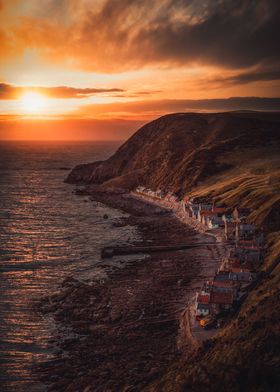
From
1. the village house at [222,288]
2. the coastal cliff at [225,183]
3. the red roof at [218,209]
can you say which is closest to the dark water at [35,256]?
the coastal cliff at [225,183]

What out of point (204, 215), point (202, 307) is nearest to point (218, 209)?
point (204, 215)

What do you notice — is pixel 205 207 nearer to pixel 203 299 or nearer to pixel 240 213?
pixel 240 213

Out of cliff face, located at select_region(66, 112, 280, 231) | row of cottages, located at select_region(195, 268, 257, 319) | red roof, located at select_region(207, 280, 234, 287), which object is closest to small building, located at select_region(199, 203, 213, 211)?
cliff face, located at select_region(66, 112, 280, 231)

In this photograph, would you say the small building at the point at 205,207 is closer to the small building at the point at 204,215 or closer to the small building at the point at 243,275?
the small building at the point at 204,215

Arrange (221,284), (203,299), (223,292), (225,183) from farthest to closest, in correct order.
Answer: (225,183) → (221,284) → (223,292) → (203,299)

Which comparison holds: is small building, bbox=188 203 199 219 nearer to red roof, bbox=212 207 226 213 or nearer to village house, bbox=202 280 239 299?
red roof, bbox=212 207 226 213

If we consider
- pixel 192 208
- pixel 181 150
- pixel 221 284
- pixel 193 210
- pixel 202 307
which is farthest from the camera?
pixel 181 150
